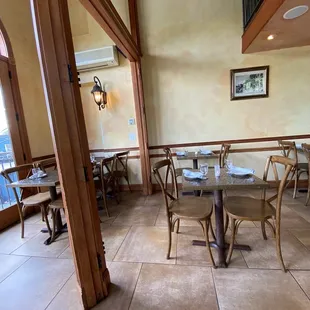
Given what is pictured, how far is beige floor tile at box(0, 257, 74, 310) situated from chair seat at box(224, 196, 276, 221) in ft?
5.16

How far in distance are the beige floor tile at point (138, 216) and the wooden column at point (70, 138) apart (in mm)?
1140

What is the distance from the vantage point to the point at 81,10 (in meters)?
3.57

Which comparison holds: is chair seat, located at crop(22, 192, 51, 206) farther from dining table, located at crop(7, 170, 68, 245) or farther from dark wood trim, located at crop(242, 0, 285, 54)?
dark wood trim, located at crop(242, 0, 285, 54)

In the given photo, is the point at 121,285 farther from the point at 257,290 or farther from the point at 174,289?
the point at 257,290

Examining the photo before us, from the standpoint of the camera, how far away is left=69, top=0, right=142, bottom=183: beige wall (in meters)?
3.59

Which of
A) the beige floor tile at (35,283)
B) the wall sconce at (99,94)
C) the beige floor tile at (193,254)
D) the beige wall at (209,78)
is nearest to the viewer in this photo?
the beige floor tile at (35,283)

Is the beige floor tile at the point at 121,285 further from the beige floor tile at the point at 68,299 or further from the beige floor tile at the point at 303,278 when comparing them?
the beige floor tile at the point at 303,278

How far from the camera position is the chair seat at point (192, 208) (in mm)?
1619

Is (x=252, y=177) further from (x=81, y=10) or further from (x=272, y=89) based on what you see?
(x=81, y=10)

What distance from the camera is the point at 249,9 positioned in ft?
9.20

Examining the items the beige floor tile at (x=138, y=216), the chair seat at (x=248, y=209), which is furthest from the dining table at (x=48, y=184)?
the chair seat at (x=248, y=209)

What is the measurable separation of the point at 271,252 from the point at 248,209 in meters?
0.52

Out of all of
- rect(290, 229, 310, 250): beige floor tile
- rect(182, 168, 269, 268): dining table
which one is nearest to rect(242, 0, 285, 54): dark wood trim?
rect(182, 168, 269, 268): dining table

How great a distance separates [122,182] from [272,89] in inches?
130
